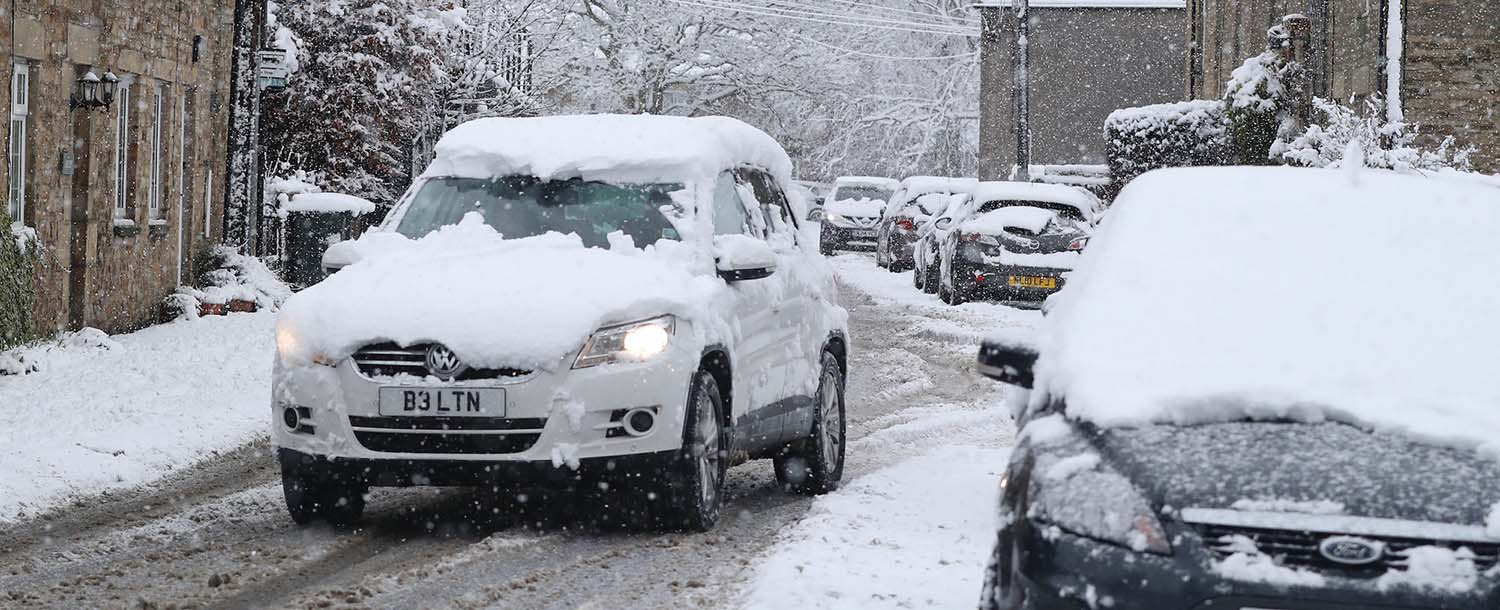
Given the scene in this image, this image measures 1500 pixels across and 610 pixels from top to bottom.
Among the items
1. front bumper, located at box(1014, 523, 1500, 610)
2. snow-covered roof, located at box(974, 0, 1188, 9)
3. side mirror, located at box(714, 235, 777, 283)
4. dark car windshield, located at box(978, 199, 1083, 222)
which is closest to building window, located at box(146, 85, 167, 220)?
dark car windshield, located at box(978, 199, 1083, 222)

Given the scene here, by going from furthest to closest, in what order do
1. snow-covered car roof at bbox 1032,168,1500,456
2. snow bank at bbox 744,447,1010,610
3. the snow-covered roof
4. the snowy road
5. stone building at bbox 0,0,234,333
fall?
the snow-covered roof
stone building at bbox 0,0,234,333
the snowy road
snow bank at bbox 744,447,1010,610
snow-covered car roof at bbox 1032,168,1500,456

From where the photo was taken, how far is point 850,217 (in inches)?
1702

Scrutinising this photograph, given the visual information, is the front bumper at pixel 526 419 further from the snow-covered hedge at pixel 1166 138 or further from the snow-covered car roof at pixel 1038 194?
the snow-covered hedge at pixel 1166 138

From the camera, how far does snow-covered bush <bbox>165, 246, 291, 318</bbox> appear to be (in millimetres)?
20938

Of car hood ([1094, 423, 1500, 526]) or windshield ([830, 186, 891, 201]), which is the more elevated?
windshield ([830, 186, 891, 201])

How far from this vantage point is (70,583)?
7242 mm

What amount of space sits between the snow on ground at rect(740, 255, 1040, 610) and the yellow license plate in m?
8.40

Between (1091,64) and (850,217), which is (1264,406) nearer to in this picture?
(850,217)

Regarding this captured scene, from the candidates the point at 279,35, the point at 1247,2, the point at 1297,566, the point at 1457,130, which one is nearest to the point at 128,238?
the point at 279,35

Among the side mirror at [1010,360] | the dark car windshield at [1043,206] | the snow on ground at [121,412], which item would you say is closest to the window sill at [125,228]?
the snow on ground at [121,412]

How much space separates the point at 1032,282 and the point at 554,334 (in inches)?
631

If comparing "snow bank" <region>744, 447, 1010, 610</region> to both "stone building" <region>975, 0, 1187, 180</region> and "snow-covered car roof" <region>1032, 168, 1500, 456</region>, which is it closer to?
"snow-covered car roof" <region>1032, 168, 1500, 456</region>

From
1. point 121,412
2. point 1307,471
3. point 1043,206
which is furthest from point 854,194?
point 1307,471

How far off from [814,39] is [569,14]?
25.2 feet
